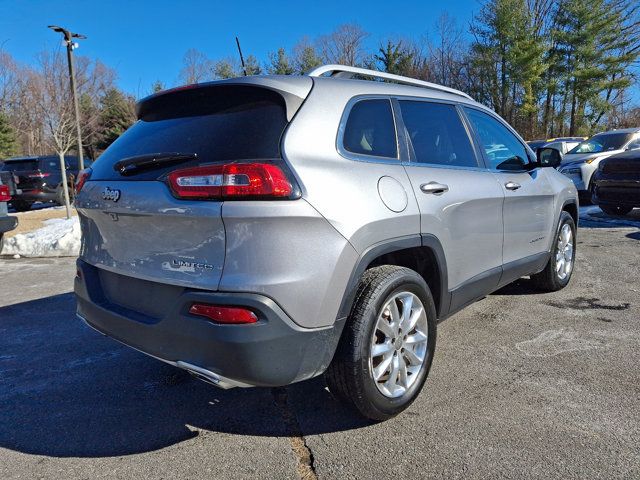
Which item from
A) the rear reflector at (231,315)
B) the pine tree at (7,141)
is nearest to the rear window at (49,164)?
the rear reflector at (231,315)

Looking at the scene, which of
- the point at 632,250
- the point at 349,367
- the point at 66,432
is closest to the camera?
the point at 349,367

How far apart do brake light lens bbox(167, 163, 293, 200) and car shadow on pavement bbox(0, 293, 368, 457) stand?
1.28 metres

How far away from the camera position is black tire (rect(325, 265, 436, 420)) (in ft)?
7.73

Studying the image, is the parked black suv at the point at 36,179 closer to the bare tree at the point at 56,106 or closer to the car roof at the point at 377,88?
the bare tree at the point at 56,106

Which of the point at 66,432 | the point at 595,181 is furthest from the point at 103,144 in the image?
the point at 66,432

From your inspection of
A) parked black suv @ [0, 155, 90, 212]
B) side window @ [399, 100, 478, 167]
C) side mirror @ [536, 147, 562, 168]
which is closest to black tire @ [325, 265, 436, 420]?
side window @ [399, 100, 478, 167]

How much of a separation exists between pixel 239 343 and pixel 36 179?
50.6ft

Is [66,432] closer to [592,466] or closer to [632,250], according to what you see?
[592,466]

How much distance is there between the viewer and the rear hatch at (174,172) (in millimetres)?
2162

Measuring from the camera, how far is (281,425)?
103 inches

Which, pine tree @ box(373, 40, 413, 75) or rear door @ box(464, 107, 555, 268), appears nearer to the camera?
rear door @ box(464, 107, 555, 268)

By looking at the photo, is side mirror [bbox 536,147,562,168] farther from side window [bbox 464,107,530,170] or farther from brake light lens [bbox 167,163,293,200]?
brake light lens [bbox 167,163,293,200]

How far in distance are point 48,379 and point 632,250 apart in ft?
23.3

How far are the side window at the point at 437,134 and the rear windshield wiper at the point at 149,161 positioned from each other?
136 cm
